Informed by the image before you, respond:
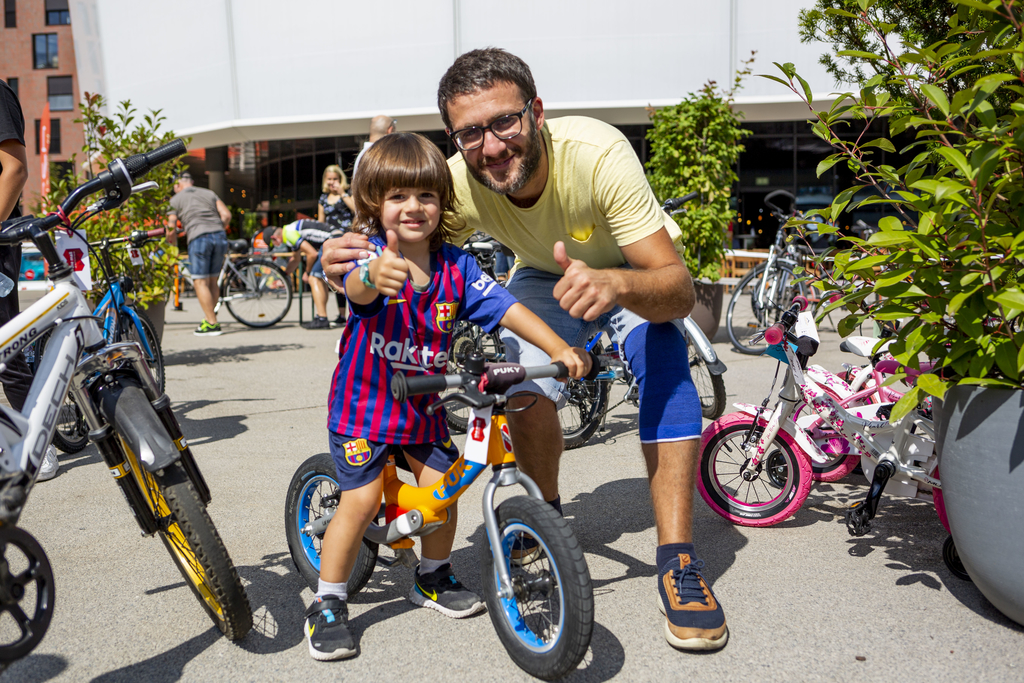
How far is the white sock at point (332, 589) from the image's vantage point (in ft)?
7.98

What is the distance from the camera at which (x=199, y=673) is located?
2.27 meters

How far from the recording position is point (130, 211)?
645 centimetres

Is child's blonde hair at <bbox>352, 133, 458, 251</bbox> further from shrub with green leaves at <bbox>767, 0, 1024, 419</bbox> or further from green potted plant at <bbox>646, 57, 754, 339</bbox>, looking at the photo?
green potted plant at <bbox>646, 57, 754, 339</bbox>

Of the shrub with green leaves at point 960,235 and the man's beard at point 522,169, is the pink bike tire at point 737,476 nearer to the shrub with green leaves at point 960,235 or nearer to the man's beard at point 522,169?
the shrub with green leaves at point 960,235

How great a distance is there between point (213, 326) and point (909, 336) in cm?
918

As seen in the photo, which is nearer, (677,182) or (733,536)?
(733,536)

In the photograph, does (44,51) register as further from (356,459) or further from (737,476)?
(356,459)

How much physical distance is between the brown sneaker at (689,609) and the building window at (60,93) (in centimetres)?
5358

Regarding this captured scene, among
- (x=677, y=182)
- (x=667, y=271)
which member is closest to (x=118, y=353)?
(x=667, y=271)

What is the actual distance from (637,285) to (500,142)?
0.64 metres

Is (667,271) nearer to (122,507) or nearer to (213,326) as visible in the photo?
(122,507)

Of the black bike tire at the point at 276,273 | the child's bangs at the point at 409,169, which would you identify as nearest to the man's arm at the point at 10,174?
the child's bangs at the point at 409,169

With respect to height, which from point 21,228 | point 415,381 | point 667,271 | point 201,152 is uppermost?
point 201,152

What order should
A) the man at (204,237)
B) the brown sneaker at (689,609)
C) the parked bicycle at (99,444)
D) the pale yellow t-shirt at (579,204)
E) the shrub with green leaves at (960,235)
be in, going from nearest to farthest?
the parked bicycle at (99,444) → the shrub with green leaves at (960,235) → the brown sneaker at (689,609) → the pale yellow t-shirt at (579,204) → the man at (204,237)
